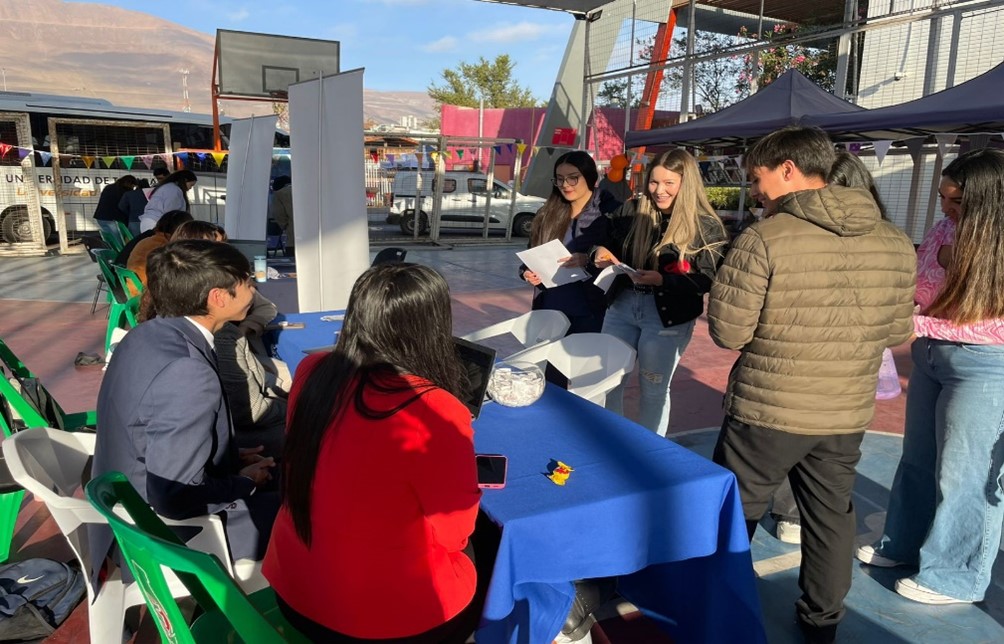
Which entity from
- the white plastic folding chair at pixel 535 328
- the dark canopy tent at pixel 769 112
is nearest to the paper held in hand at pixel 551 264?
the white plastic folding chair at pixel 535 328

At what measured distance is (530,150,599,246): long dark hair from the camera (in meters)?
3.75

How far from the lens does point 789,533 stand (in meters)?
3.06

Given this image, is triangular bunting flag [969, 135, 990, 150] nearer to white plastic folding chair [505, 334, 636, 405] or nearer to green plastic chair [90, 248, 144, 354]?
white plastic folding chair [505, 334, 636, 405]

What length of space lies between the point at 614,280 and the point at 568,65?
15340 mm

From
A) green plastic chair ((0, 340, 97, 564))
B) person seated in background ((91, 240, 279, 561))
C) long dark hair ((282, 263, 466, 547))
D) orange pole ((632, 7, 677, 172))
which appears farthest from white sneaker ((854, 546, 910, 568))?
orange pole ((632, 7, 677, 172))

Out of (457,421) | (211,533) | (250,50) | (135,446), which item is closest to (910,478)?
(457,421)

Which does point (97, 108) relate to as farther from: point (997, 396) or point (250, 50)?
point (997, 396)

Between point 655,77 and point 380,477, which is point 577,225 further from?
point 655,77

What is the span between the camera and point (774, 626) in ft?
8.11

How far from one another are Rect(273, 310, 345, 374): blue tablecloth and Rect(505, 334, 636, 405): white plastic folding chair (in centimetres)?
98

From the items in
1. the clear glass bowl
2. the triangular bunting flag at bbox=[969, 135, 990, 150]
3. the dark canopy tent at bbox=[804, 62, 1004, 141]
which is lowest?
the clear glass bowl

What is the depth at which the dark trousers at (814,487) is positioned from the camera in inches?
84.9

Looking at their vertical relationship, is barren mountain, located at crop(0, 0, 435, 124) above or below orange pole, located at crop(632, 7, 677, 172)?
above

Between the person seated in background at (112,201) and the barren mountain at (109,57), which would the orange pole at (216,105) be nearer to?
the person seated in background at (112,201)
